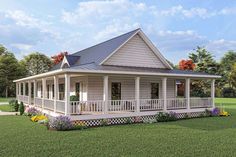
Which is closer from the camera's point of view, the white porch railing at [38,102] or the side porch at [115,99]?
the side porch at [115,99]

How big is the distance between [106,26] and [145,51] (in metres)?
7.15

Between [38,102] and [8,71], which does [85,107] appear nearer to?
[38,102]

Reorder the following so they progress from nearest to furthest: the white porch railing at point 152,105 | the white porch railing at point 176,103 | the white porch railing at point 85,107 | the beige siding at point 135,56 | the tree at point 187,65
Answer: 1. the white porch railing at point 85,107
2. the white porch railing at point 152,105
3. the white porch railing at point 176,103
4. the beige siding at point 135,56
5. the tree at point 187,65

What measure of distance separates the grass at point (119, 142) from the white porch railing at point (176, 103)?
5.89m

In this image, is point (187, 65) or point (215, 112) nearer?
point (215, 112)

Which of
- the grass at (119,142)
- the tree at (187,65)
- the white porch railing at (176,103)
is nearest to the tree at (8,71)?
the tree at (187,65)

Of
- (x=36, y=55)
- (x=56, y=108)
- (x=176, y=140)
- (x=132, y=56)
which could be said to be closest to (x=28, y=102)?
(x=56, y=108)

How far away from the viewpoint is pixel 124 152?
8.98m

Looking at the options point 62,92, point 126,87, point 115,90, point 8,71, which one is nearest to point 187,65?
point 62,92

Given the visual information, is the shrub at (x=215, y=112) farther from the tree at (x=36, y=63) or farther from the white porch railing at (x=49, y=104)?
the tree at (x=36, y=63)

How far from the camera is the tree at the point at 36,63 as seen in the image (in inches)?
2414

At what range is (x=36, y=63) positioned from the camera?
62094mm

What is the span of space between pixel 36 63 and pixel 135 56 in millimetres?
46301

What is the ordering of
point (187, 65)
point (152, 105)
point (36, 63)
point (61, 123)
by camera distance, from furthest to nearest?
point (36, 63) < point (187, 65) < point (152, 105) < point (61, 123)
